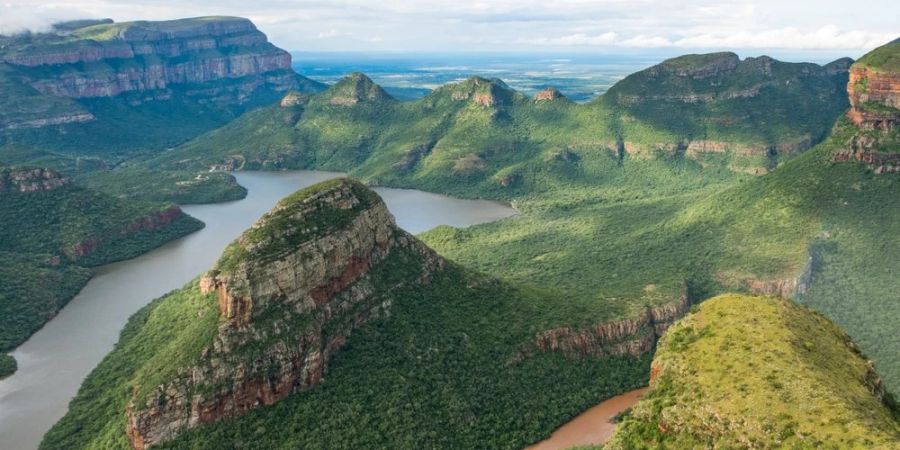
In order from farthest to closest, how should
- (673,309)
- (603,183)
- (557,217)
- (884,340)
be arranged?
1. (603,183)
2. (557,217)
3. (673,309)
4. (884,340)

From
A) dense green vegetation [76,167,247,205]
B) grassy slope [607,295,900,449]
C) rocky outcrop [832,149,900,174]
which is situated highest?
rocky outcrop [832,149,900,174]

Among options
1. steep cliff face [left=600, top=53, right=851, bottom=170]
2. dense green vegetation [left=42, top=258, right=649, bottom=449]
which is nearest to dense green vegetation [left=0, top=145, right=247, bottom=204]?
dense green vegetation [left=42, top=258, right=649, bottom=449]

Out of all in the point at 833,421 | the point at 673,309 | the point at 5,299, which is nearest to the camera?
the point at 833,421

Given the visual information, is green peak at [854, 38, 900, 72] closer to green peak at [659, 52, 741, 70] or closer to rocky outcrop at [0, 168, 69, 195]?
green peak at [659, 52, 741, 70]

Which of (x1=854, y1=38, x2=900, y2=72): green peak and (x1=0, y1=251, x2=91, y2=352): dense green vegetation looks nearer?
(x1=0, y1=251, x2=91, y2=352): dense green vegetation

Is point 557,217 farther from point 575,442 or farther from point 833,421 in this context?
point 833,421

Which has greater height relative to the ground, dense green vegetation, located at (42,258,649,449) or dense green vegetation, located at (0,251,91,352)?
dense green vegetation, located at (42,258,649,449)

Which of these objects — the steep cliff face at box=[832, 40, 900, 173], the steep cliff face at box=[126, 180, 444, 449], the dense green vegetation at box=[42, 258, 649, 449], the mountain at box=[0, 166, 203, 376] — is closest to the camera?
the steep cliff face at box=[126, 180, 444, 449]

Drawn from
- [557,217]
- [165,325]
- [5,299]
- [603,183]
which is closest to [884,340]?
[557,217]
